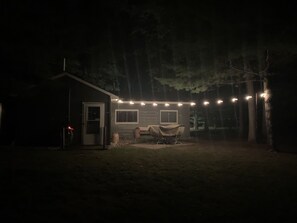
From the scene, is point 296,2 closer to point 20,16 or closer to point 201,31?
point 201,31

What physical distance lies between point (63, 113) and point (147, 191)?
9.84 m

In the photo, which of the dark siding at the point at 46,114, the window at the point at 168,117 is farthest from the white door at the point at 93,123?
the window at the point at 168,117

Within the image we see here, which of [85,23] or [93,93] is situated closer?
[93,93]

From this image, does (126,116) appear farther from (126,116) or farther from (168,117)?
(168,117)

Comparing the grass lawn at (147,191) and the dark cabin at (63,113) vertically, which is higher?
the dark cabin at (63,113)

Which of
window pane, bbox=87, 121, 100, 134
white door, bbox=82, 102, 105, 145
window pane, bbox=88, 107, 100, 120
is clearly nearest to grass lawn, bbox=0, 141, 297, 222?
white door, bbox=82, 102, 105, 145

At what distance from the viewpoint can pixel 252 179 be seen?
7.03 meters

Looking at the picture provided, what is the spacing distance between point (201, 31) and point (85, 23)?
16.4 m

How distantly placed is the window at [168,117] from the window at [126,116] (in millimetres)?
2067

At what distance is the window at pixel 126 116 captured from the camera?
20875 mm

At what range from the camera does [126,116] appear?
2102cm

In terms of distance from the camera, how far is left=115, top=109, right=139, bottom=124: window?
20875 millimetres

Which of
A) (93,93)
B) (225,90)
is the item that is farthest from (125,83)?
(93,93)

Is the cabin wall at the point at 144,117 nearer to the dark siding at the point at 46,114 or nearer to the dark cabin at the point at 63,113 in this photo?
the dark cabin at the point at 63,113
